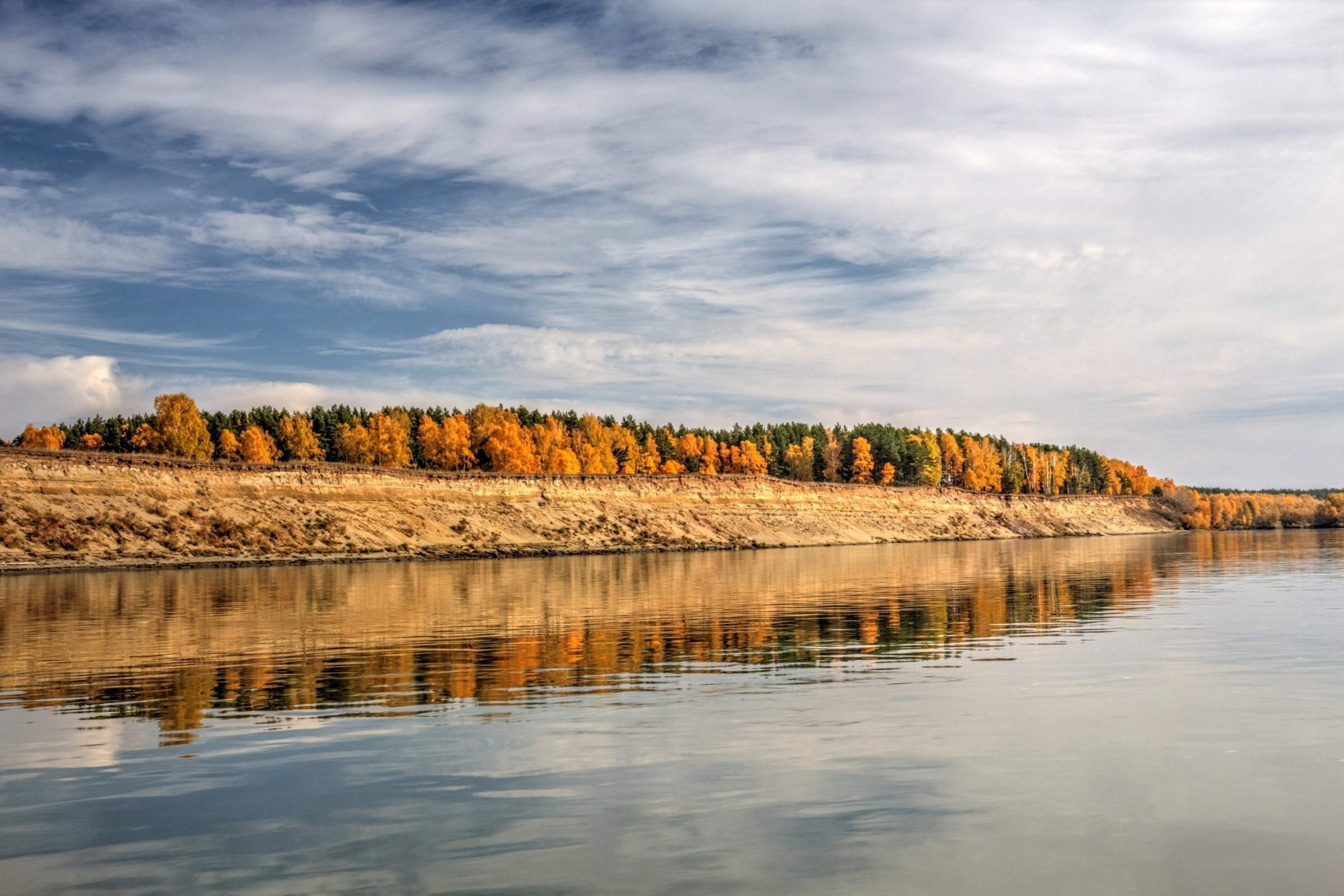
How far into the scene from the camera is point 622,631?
26281mm

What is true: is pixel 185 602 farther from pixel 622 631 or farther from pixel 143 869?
pixel 143 869

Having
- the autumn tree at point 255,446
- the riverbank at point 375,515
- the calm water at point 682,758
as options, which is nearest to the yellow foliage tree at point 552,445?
the riverbank at point 375,515

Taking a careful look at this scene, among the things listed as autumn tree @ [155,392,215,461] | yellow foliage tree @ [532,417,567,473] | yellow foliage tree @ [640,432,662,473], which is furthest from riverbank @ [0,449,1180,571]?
autumn tree @ [155,392,215,461]

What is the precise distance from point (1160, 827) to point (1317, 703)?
7.37 metres

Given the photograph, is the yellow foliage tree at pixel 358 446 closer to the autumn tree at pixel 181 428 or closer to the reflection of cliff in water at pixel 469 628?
the autumn tree at pixel 181 428

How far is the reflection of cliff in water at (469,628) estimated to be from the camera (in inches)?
687

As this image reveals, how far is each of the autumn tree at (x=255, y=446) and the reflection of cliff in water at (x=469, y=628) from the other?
103696 millimetres

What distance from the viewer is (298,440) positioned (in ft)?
551

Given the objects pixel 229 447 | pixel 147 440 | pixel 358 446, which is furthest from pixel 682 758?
pixel 229 447

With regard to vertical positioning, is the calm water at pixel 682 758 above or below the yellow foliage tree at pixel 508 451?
below

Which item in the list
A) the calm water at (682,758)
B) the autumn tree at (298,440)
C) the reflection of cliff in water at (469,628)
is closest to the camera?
the calm water at (682,758)

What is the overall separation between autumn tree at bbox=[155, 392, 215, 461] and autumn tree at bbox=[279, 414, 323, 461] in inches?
579

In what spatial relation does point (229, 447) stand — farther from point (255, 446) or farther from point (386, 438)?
point (386, 438)

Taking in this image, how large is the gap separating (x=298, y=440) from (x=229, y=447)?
1105 centimetres
